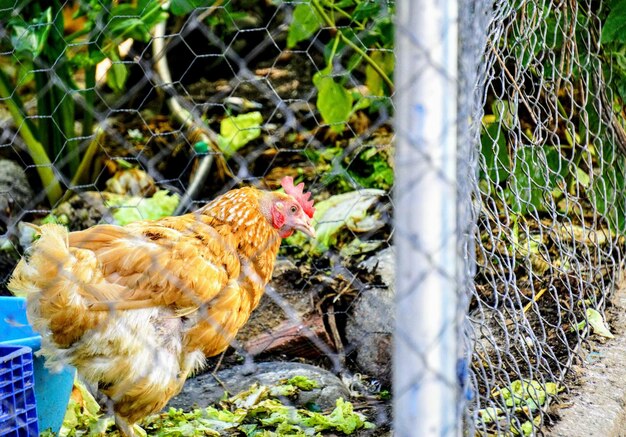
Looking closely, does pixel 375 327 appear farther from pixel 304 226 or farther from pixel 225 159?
pixel 225 159

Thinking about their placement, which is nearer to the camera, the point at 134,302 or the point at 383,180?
the point at 134,302

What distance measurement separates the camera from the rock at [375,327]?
3031 millimetres

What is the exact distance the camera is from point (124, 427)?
8.41 feet

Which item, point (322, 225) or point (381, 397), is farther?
point (322, 225)

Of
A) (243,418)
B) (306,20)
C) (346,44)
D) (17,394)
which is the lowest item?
(243,418)

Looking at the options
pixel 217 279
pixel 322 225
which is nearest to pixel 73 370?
pixel 217 279

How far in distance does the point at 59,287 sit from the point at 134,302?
20cm

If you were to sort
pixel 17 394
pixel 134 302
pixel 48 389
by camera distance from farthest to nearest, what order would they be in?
pixel 48 389 < pixel 134 302 < pixel 17 394

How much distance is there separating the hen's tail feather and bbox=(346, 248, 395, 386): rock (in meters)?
1.07

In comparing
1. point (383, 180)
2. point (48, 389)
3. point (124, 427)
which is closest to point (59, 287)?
point (48, 389)

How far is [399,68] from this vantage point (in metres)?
1.25

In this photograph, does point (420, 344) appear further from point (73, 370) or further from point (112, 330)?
point (73, 370)

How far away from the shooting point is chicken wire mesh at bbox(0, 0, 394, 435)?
2918mm

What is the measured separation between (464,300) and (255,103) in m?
3.15
